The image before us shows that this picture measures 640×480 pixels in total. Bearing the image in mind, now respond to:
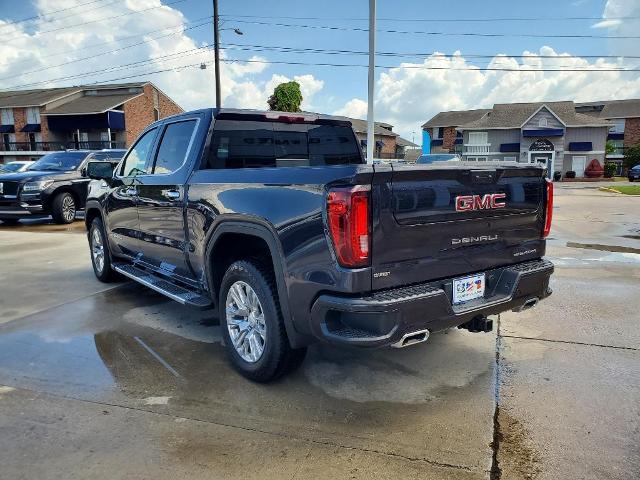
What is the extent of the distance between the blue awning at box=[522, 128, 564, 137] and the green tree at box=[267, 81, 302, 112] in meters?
21.0

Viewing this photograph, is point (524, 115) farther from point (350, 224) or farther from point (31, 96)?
point (350, 224)

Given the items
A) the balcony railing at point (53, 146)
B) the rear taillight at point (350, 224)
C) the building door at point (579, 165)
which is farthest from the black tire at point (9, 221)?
the building door at point (579, 165)

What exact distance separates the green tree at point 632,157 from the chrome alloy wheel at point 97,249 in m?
52.8

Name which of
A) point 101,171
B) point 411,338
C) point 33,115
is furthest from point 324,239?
point 33,115

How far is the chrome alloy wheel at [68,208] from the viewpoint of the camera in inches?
496

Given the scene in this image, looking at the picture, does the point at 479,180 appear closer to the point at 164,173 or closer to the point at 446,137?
the point at 164,173

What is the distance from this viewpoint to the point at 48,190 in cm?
1228

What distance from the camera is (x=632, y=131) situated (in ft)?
179

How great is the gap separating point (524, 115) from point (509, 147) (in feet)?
→ 10.3

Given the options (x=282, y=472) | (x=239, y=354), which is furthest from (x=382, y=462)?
(x=239, y=354)

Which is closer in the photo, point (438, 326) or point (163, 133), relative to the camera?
point (438, 326)

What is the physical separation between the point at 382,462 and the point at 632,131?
63.0 meters

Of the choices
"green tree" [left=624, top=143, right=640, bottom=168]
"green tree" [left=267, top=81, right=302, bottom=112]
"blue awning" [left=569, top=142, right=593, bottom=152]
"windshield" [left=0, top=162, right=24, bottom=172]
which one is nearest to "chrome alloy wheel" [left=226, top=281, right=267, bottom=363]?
"windshield" [left=0, top=162, right=24, bottom=172]

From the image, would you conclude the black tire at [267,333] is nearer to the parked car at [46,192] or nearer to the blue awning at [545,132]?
the parked car at [46,192]
